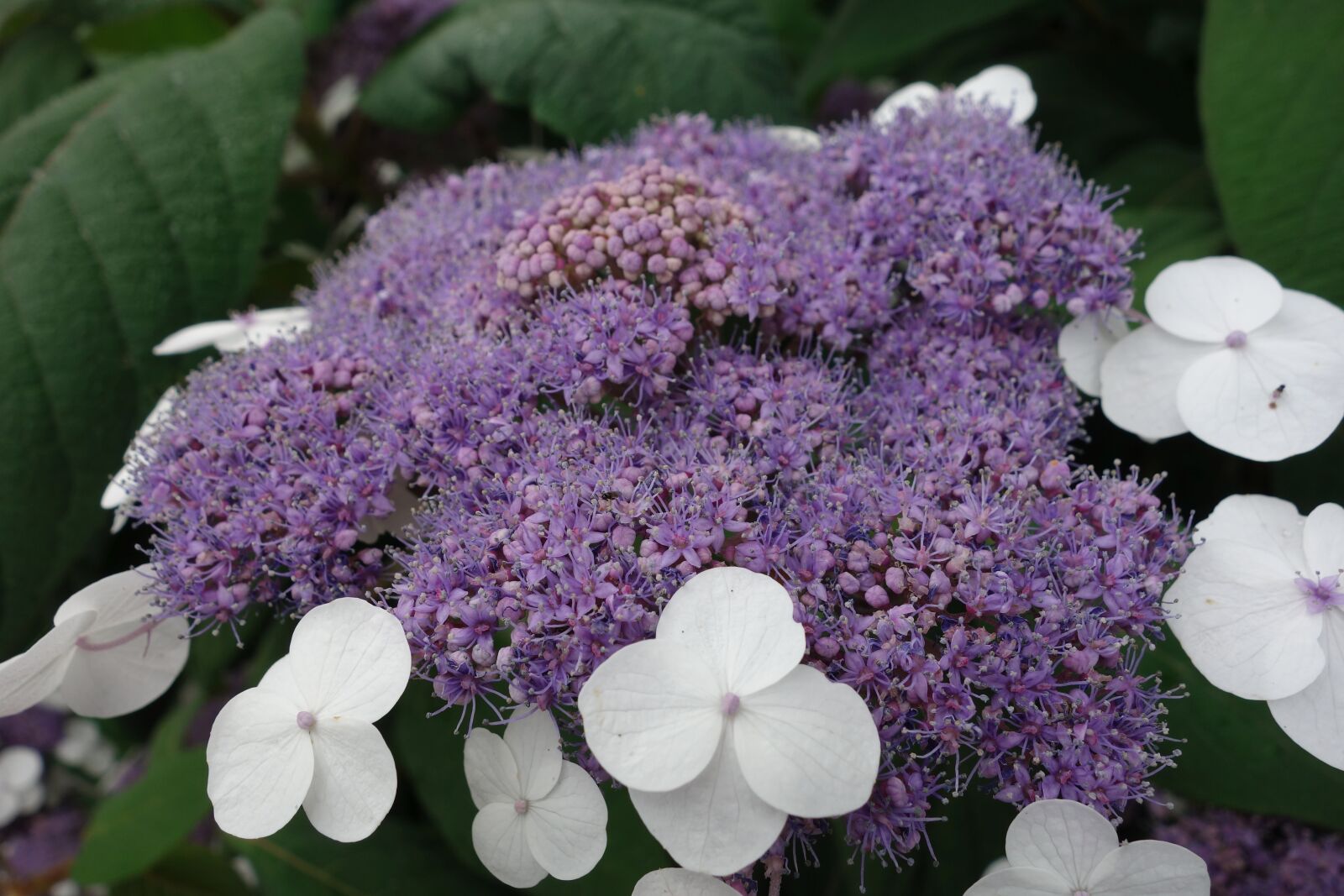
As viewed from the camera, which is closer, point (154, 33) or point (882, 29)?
point (882, 29)

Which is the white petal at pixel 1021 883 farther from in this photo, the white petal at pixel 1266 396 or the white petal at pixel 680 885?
the white petal at pixel 1266 396

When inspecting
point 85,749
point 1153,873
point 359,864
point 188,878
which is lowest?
point 85,749

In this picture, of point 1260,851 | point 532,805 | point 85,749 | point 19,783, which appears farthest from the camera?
point 85,749

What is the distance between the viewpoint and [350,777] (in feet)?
2.54

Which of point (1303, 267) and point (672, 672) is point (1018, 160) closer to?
point (1303, 267)

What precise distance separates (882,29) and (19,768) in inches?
79.5

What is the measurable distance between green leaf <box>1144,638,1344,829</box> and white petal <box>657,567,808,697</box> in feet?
1.59

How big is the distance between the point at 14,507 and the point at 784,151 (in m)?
0.98

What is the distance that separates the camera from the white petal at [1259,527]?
90cm

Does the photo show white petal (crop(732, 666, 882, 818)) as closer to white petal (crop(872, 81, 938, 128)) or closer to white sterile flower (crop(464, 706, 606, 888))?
white sterile flower (crop(464, 706, 606, 888))

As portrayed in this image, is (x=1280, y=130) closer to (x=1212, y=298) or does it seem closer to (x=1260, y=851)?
(x=1212, y=298)

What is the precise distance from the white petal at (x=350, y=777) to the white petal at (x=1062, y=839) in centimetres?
46

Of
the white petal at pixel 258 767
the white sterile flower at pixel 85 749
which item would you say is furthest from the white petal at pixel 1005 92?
the white sterile flower at pixel 85 749

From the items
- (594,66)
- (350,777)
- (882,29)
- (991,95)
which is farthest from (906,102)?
(350,777)
